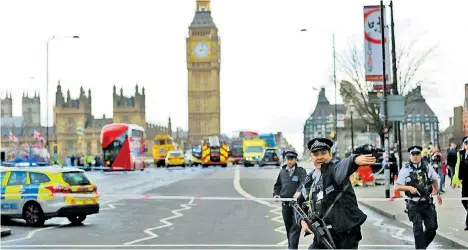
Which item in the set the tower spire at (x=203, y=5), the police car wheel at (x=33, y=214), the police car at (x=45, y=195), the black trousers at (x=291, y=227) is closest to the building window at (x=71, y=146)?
the tower spire at (x=203, y=5)

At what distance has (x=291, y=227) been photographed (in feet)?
36.8

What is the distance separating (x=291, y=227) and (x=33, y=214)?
883 centimetres

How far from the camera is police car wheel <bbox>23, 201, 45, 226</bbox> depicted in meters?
18.1

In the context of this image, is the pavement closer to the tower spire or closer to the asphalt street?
the asphalt street

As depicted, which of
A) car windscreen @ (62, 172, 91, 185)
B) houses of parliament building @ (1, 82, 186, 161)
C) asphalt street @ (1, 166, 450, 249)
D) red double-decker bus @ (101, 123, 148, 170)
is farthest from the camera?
houses of parliament building @ (1, 82, 186, 161)

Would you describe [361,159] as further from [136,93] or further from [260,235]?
[136,93]

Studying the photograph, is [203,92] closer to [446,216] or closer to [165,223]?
[165,223]

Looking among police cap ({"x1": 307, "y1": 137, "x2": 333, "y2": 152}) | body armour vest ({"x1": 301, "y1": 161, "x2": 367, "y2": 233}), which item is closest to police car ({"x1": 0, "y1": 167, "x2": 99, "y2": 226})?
police cap ({"x1": 307, "y1": 137, "x2": 333, "y2": 152})

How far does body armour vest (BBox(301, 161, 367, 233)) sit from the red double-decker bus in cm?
5301

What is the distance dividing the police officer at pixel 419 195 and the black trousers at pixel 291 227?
60.1 inches

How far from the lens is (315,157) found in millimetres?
7121

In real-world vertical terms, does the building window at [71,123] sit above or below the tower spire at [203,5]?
below

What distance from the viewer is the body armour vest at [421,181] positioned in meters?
11.1

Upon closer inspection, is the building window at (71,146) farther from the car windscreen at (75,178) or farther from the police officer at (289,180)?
the police officer at (289,180)
